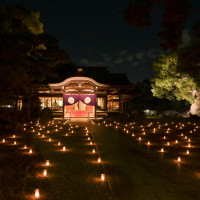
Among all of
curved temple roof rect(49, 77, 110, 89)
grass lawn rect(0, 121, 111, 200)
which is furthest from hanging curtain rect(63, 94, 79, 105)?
grass lawn rect(0, 121, 111, 200)

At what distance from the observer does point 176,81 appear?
22.3 metres

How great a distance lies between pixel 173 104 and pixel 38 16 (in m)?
22.4

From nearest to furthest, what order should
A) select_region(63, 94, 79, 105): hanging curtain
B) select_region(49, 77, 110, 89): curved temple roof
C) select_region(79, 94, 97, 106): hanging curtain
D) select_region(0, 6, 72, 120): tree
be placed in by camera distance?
select_region(0, 6, 72, 120): tree
select_region(49, 77, 110, 89): curved temple roof
select_region(63, 94, 79, 105): hanging curtain
select_region(79, 94, 97, 106): hanging curtain

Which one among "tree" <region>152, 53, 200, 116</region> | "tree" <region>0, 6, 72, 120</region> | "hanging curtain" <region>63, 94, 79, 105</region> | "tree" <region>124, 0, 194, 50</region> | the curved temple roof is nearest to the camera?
"tree" <region>124, 0, 194, 50</region>

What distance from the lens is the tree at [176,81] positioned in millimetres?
21594

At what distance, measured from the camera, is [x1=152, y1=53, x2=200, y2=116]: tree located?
70.8 ft

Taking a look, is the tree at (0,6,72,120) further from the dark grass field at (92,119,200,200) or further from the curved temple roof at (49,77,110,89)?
the curved temple roof at (49,77,110,89)

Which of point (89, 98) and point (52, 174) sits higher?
point (89, 98)

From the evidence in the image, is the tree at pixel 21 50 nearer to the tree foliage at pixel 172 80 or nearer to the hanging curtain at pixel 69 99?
the hanging curtain at pixel 69 99

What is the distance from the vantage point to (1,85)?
23.5 feet

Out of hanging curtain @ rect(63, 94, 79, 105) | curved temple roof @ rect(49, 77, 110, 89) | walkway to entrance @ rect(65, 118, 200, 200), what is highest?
curved temple roof @ rect(49, 77, 110, 89)

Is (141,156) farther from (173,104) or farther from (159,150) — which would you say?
(173,104)

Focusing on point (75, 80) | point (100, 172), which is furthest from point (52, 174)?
point (75, 80)

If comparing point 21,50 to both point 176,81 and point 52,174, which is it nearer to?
point 52,174
